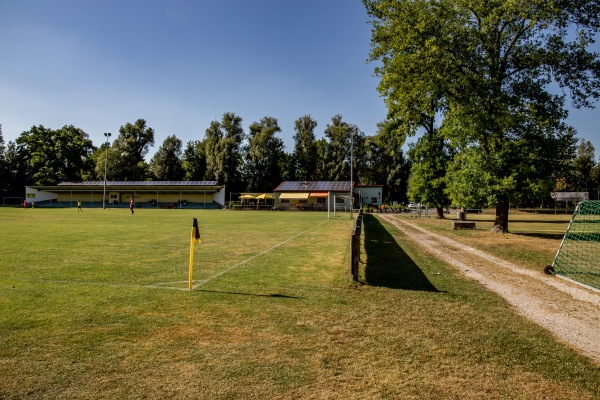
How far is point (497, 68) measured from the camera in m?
19.7

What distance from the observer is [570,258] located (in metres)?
12.3

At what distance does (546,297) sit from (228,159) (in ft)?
233

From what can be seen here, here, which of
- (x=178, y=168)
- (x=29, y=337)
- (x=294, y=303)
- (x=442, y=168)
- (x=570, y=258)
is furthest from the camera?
(x=178, y=168)

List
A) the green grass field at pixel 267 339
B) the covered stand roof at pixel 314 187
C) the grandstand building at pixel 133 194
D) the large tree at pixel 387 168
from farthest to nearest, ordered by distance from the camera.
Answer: the large tree at pixel 387 168 < the grandstand building at pixel 133 194 < the covered stand roof at pixel 314 187 < the green grass field at pixel 267 339

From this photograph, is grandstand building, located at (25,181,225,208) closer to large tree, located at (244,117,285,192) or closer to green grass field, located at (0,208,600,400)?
large tree, located at (244,117,285,192)

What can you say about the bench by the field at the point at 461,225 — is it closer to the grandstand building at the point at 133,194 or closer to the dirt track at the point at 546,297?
the dirt track at the point at 546,297

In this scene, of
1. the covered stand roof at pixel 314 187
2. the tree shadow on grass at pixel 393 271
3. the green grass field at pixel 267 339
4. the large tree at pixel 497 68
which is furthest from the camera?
the covered stand roof at pixel 314 187

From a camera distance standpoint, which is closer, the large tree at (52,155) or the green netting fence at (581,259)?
the green netting fence at (581,259)

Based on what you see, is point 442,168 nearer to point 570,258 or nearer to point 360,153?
point 570,258

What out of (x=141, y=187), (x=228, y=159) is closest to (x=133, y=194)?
(x=141, y=187)

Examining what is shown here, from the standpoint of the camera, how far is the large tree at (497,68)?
18.7m

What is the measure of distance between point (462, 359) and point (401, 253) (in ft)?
29.2

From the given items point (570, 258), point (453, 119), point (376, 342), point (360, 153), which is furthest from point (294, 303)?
point (360, 153)

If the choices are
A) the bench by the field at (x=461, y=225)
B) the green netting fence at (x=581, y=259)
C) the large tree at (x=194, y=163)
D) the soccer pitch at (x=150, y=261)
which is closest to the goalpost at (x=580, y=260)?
the green netting fence at (x=581, y=259)
